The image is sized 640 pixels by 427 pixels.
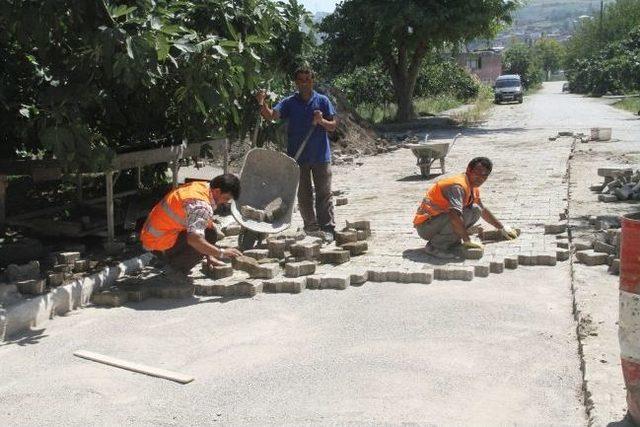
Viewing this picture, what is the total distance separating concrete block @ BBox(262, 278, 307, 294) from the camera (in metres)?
6.73

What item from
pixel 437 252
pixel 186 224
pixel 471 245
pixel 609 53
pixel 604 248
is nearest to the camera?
pixel 186 224

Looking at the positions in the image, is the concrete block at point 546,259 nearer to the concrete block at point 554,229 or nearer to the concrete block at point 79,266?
the concrete block at point 554,229

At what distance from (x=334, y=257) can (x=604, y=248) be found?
2.54 metres

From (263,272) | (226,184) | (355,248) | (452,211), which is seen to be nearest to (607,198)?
(452,211)

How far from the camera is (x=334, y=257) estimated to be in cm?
762

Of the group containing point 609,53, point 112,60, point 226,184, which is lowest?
point 226,184

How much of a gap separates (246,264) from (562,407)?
3478 millimetres

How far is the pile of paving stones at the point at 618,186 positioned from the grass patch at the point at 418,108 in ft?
59.6

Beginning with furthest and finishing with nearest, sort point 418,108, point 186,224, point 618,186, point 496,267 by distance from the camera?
point 418,108 < point 618,186 < point 496,267 < point 186,224

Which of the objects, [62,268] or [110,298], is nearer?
[110,298]

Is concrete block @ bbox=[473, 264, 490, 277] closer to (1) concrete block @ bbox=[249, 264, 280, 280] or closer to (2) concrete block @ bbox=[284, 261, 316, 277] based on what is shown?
(2) concrete block @ bbox=[284, 261, 316, 277]

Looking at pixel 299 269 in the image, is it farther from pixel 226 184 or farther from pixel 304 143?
pixel 304 143

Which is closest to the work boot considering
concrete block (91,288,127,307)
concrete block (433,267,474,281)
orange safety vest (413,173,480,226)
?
orange safety vest (413,173,480,226)

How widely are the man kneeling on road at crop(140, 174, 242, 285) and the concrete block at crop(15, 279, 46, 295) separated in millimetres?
917
